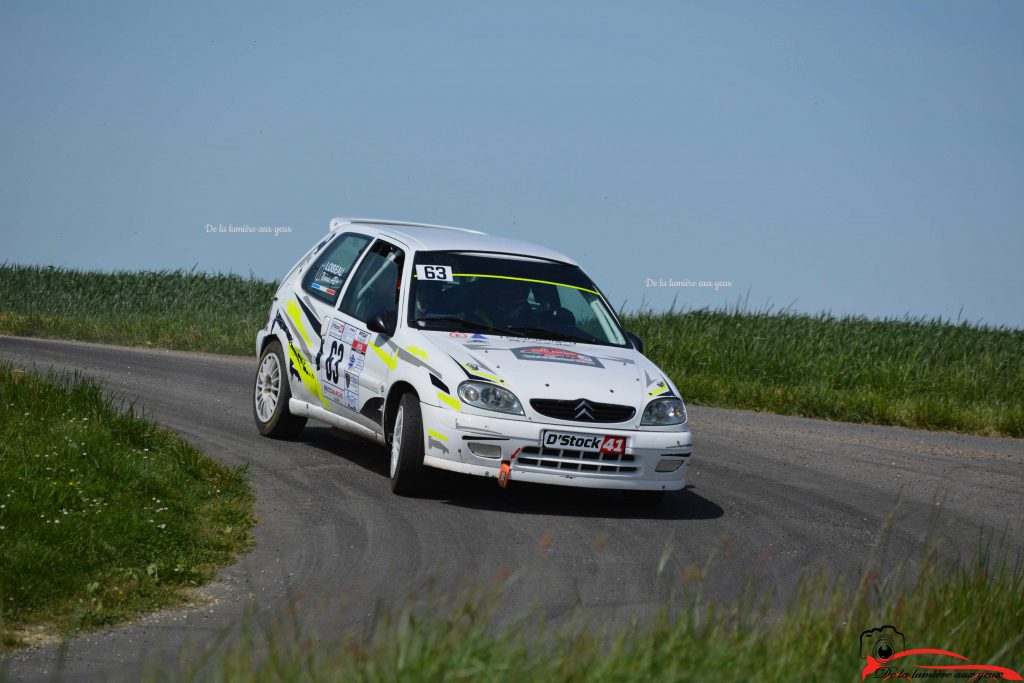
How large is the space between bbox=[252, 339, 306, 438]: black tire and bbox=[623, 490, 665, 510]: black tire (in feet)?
10.5

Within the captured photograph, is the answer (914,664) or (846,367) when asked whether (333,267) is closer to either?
(914,664)

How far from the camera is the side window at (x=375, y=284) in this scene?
1014 centimetres

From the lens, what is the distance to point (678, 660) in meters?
4.40

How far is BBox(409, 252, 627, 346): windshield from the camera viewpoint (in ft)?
32.0

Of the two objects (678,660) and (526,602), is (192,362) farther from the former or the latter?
(678,660)

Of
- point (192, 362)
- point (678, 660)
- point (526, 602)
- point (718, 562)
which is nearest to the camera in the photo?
point (678, 660)

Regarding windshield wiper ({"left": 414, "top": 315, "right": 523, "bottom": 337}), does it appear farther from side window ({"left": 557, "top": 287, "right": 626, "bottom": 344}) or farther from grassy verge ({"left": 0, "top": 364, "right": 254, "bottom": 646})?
grassy verge ({"left": 0, "top": 364, "right": 254, "bottom": 646})

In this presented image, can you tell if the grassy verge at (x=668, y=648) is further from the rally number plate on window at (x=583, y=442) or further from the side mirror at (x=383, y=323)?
the side mirror at (x=383, y=323)

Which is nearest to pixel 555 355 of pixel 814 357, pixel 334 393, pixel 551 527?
pixel 551 527

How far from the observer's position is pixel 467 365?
29.1 ft

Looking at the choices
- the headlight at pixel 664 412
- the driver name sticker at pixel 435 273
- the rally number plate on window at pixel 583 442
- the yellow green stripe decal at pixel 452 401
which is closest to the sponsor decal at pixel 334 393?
the driver name sticker at pixel 435 273

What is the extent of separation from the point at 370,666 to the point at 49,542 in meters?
3.57

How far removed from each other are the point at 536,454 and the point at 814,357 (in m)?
13.0

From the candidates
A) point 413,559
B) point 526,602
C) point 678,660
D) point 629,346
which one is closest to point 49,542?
point 413,559
